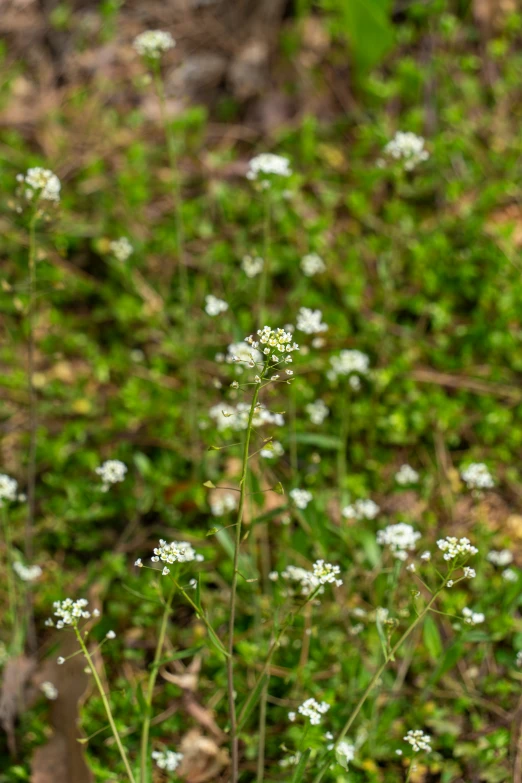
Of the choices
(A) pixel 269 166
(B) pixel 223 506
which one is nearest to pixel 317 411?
(B) pixel 223 506

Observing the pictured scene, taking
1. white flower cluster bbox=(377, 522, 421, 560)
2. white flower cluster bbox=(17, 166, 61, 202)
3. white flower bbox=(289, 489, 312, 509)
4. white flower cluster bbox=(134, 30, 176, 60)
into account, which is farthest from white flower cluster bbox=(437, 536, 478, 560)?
white flower cluster bbox=(134, 30, 176, 60)

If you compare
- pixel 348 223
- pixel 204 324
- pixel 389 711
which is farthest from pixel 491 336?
pixel 389 711

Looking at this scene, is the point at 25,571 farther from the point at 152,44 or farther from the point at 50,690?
the point at 152,44

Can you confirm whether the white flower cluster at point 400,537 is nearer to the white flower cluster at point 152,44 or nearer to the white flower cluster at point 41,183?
the white flower cluster at point 41,183

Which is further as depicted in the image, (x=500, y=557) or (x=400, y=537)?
(x=500, y=557)

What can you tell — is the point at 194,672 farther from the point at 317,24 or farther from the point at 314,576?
the point at 317,24

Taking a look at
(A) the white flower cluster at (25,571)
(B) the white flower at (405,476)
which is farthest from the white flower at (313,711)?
(B) the white flower at (405,476)

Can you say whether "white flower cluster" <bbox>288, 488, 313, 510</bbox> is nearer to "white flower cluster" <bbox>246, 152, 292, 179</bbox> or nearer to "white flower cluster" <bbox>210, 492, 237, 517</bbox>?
"white flower cluster" <bbox>210, 492, 237, 517</bbox>
